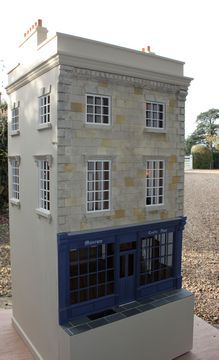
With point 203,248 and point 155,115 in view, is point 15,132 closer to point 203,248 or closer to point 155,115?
point 155,115

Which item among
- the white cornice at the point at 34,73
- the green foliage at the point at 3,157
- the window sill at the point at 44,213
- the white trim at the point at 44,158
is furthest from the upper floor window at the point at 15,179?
the green foliage at the point at 3,157

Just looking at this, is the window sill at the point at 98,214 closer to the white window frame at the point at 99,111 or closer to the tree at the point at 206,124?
the white window frame at the point at 99,111

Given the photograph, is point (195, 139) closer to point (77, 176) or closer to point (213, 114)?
point (213, 114)

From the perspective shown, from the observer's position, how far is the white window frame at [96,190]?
33.0 feet

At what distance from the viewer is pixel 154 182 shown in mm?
11594

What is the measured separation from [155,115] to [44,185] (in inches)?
177

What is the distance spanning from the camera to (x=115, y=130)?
10359 mm

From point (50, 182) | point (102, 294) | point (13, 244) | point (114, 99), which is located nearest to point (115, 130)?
point (114, 99)

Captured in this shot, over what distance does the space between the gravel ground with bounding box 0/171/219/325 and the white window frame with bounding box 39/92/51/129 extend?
10326mm

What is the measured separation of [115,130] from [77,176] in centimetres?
197

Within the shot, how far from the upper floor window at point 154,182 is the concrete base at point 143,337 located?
3613 millimetres

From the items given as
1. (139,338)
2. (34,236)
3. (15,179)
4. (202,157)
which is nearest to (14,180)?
(15,179)

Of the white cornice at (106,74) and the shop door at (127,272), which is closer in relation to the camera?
the white cornice at (106,74)

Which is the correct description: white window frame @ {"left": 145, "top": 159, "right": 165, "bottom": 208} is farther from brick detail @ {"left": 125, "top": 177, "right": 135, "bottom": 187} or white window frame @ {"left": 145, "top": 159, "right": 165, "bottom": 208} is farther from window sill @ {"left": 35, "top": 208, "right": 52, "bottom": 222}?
window sill @ {"left": 35, "top": 208, "right": 52, "bottom": 222}
